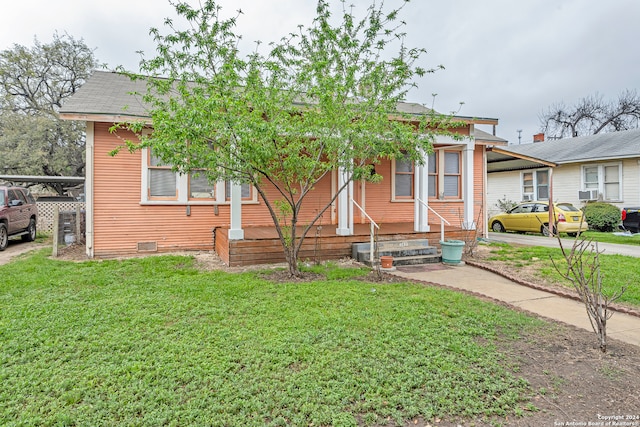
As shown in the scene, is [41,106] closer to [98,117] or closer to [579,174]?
[98,117]

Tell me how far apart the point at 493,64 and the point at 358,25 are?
13.3 meters

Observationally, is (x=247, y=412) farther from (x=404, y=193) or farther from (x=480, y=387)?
(x=404, y=193)

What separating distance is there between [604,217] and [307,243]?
13.4 m

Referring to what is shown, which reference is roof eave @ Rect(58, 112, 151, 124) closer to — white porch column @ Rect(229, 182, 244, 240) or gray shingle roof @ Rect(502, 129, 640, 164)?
white porch column @ Rect(229, 182, 244, 240)

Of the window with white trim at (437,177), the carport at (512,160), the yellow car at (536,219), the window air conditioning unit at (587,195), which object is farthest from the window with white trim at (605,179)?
the window with white trim at (437,177)

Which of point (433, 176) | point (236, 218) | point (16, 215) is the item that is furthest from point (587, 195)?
point (16, 215)

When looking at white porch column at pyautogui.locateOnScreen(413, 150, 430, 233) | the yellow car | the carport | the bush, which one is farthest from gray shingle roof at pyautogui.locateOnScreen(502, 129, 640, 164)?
white porch column at pyautogui.locateOnScreen(413, 150, 430, 233)

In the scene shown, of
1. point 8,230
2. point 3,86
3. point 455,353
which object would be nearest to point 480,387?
point 455,353

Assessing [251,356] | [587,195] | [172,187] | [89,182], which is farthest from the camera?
[587,195]

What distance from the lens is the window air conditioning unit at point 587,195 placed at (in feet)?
50.9

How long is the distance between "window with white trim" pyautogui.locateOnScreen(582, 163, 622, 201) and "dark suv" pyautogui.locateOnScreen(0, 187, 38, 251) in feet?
71.1

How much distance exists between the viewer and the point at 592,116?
29.2 metres

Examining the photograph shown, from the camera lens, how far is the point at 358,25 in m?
5.95

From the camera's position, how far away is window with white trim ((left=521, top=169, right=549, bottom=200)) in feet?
54.6
